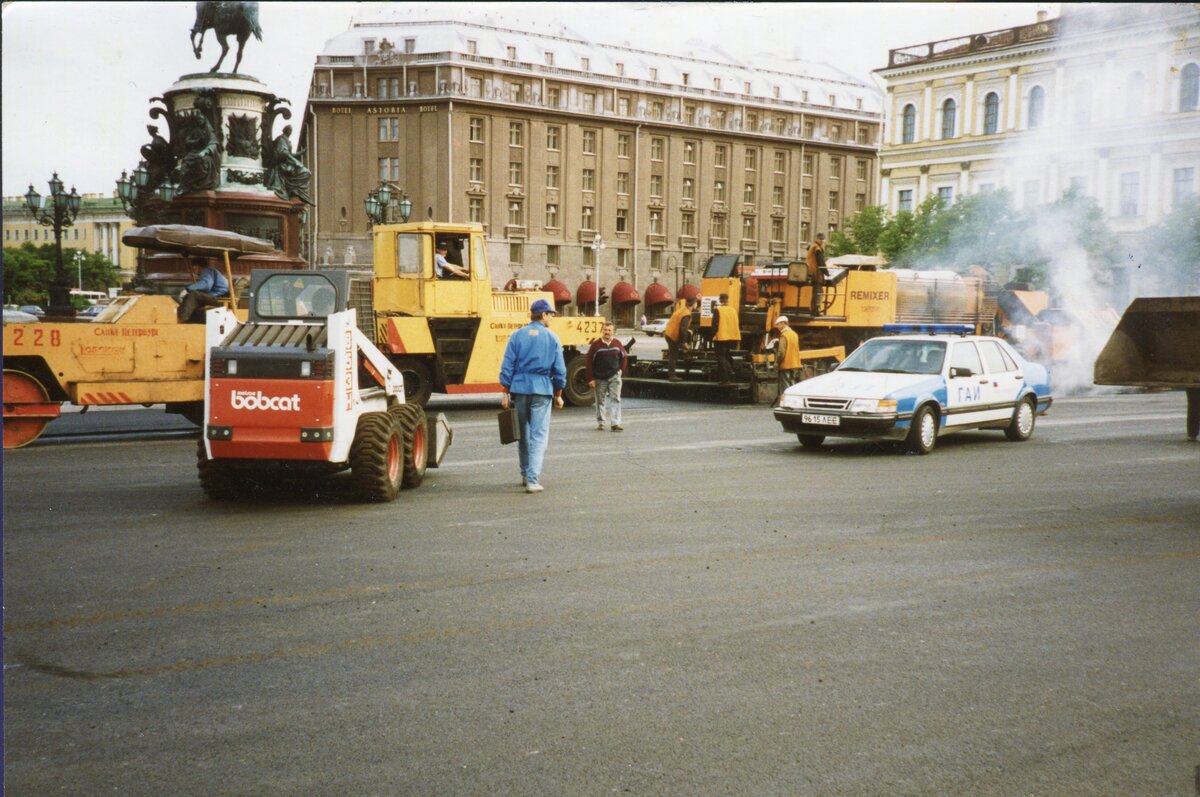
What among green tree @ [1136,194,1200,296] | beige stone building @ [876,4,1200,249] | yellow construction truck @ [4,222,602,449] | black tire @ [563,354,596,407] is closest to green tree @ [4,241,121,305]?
yellow construction truck @ [4,222,602,449]

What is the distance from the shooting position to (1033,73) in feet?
58.7

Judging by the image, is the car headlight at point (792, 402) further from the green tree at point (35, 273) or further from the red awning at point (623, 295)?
the red awning at point (623, 295)

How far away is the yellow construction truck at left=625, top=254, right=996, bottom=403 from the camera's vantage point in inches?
937

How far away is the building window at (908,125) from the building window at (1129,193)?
11.1 meters

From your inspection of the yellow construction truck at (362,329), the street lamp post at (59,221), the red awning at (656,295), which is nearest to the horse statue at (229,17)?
the yellow construction truck at (362,329)

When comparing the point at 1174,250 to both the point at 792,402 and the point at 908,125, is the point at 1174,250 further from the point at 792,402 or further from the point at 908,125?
→ the point at 908,125

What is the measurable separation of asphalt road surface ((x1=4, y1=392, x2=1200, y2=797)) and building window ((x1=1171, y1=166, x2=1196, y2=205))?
665cm

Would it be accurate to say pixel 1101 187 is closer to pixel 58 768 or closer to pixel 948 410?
pixel 948 410

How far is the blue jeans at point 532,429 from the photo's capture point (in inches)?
436

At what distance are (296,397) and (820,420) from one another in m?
7.33

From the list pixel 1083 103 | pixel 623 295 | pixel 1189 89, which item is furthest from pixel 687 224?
pixel 1189 89

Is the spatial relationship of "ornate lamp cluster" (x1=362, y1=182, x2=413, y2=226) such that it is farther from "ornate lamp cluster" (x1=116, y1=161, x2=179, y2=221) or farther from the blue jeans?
the blue jeans

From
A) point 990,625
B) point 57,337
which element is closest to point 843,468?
point 990,625

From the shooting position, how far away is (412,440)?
11.1 metres
